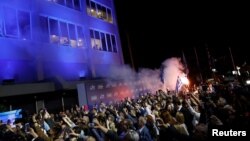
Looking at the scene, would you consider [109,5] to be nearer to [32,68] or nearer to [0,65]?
[32,68]

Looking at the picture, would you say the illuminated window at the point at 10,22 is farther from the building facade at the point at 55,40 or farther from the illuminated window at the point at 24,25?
the illuminated window at the point at 24,25

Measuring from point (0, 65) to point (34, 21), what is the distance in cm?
459

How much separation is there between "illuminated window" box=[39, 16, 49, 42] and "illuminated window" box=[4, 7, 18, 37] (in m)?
2.31

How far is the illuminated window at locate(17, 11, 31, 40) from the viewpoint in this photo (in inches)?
838

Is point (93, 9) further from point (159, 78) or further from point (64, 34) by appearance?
point (159, 78)

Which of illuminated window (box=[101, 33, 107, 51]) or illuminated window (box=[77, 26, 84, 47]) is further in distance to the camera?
illuminated window (box=[101, 33, 107, 51])

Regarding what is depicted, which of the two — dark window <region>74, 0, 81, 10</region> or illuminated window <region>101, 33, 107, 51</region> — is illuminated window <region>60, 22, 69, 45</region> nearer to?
dark window <region>74, 0, 81, 10</region>

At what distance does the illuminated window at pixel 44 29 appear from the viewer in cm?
2277

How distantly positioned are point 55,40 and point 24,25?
9.98 ft

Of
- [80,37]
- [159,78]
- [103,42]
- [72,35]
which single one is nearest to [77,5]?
[80,37]

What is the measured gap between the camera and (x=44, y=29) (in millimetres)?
23203
